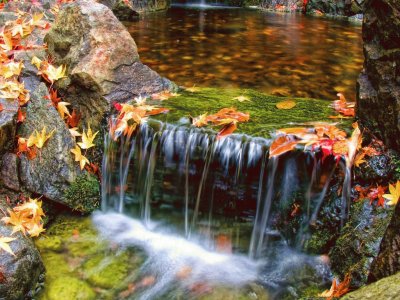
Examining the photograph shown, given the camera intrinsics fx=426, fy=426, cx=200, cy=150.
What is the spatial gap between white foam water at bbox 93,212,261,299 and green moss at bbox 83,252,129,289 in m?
0.18

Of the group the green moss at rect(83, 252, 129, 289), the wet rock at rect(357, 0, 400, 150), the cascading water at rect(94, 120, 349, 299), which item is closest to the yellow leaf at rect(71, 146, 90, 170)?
the cascading water at rect(94, 120, 349, 299)

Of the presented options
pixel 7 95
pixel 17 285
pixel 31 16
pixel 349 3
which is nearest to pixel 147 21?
pixel 31 16

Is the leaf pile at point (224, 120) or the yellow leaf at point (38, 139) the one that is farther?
the yellow leaf at point (38, 139)

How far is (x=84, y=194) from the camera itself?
4.29 metres

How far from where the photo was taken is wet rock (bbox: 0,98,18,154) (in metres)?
3.83

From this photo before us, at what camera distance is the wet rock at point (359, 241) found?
3.09 meters

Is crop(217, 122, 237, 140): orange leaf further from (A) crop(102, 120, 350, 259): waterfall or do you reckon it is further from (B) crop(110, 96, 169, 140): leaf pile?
(B) crop(110, 96, 169, 140): leaf pile

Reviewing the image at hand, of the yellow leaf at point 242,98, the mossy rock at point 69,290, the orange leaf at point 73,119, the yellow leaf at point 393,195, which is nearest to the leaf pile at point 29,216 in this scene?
the mossy rock at point 69,290

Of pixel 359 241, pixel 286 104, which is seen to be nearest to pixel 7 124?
pixel 286 104

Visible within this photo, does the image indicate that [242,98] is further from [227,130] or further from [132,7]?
[132,7]

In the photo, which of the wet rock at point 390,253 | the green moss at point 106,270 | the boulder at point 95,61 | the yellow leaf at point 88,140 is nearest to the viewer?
the wet rock at point 390,253

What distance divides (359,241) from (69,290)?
2311 mm

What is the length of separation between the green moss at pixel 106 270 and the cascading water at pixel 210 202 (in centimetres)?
23

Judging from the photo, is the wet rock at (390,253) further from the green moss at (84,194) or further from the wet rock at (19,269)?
the green moss at (84,194)
